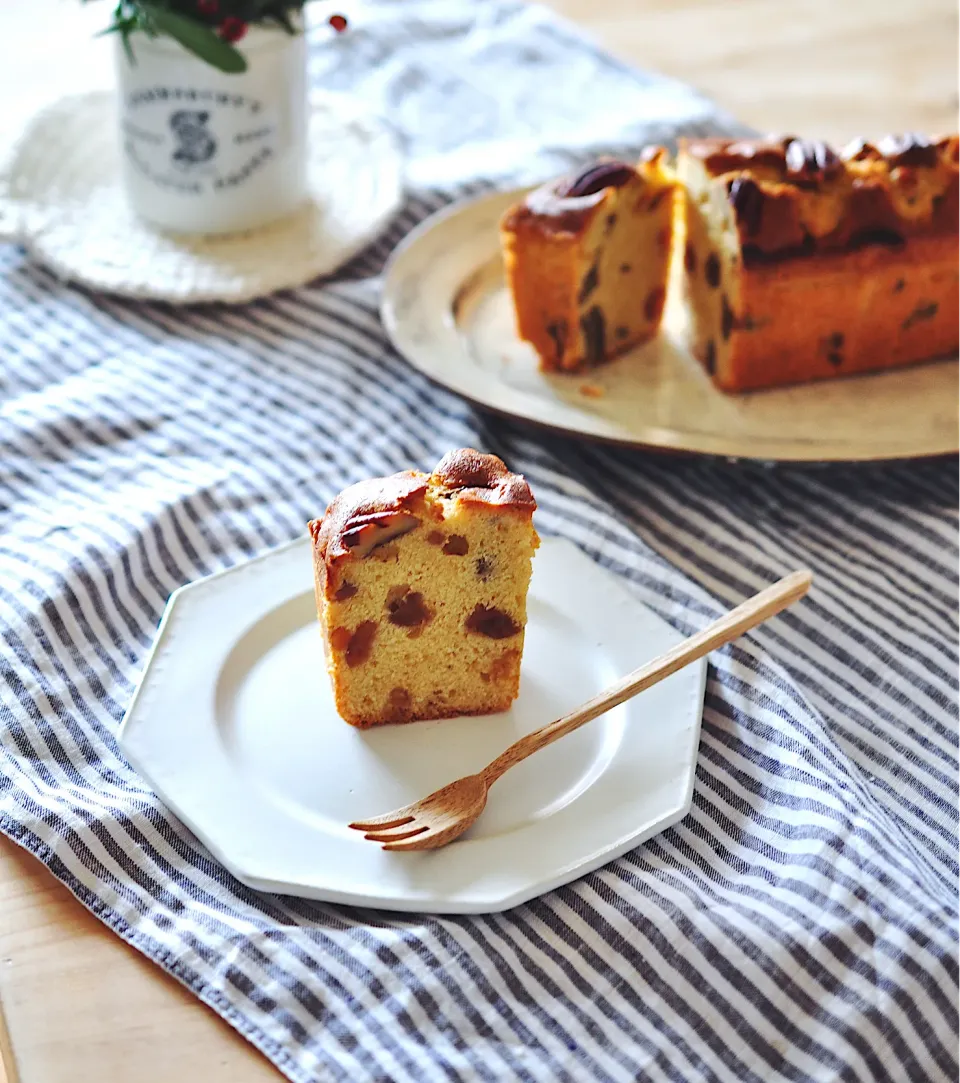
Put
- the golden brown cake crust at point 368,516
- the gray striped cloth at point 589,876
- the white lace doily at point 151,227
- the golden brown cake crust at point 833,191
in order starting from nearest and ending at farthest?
the gray striped cloth at point 589,876 < the golden brown cake crust at point 368,516 < the golden brown cake crust at point 833,191 < the white lace doily at point 151,227

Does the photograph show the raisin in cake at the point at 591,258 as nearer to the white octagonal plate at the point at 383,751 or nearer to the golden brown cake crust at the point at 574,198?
the golden brown cake crust at the point at 574,198

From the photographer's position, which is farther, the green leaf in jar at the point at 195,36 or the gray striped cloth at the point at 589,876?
the green leaf in jar at the point at 195,36

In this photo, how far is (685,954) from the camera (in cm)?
108

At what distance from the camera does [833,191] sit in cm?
168

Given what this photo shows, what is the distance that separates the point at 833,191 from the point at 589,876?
0.98 meters

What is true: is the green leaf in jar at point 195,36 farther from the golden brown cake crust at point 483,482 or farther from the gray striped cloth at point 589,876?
the golden brown cake crust at point 483,482

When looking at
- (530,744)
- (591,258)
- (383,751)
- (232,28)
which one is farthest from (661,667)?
(232,28)

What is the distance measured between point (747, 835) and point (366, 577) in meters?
0.42

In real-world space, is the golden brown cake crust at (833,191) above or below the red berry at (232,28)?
below

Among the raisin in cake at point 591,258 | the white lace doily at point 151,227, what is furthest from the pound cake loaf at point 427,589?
the white lace doily at point 151,227

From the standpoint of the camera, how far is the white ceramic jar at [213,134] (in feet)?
6.10

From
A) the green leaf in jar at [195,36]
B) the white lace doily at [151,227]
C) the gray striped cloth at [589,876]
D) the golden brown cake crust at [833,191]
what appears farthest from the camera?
the white lace doily at [151,227]

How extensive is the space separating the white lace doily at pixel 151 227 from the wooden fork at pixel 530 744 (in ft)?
3.23

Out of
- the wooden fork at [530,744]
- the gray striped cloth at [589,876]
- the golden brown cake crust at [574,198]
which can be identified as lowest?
the gray striped cloth at [589,876]
